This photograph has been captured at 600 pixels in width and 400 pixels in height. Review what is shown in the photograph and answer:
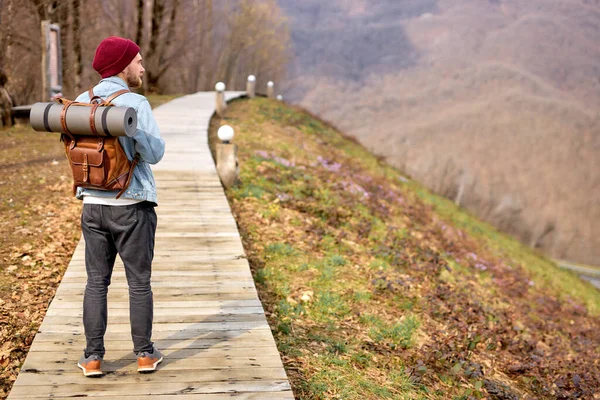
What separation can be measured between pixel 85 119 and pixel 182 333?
2.02 metres

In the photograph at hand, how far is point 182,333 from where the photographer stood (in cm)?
447

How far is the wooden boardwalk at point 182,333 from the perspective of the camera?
3.68 meters

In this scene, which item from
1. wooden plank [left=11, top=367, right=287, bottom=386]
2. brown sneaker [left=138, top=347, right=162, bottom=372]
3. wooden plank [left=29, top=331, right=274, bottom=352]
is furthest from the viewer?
wooden plank [left=29, top=331, right=274, bottom=352]

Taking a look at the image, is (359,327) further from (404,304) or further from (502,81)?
(502,81)

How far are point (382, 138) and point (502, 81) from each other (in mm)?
47695

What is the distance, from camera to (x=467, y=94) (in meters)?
131

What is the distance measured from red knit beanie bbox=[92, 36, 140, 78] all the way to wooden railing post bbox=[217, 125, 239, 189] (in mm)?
5706

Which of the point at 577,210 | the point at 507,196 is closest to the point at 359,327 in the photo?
the point at 507,196

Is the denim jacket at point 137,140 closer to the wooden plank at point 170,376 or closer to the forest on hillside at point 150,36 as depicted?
the wooden plank at point 170,376

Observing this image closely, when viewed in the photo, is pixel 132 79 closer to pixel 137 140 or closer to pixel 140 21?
pixel 137 140

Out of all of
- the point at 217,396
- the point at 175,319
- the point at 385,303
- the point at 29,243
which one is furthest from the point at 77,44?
the point at 217,396

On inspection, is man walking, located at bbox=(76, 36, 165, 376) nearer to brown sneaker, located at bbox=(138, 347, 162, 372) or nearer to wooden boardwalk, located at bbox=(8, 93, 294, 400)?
brown sneaker, located at bbox=(138, 347, 162, 372)

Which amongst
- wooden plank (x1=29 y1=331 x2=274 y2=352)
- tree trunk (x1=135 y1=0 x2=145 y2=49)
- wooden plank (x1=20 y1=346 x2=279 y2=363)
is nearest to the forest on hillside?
tree trunk (x1=135 y1=0 x2=145 y2=49)

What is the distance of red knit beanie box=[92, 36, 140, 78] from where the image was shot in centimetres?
338
